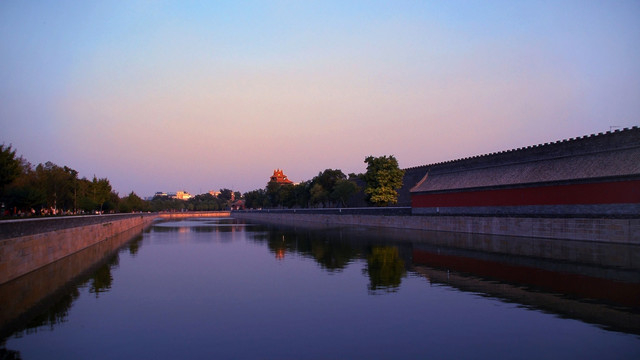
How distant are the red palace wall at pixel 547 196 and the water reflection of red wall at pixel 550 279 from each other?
11.9 m

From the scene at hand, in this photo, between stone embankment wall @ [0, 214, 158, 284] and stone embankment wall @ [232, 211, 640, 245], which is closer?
stone embankment wall @ [0, 214, 158, 284]

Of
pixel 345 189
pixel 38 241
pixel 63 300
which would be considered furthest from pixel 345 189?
pixel 63 300

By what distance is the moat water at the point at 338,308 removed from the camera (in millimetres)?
10164

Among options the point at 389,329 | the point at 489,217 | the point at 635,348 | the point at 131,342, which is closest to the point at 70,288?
the point at 131,342

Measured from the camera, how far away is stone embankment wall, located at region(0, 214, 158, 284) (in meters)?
17.5

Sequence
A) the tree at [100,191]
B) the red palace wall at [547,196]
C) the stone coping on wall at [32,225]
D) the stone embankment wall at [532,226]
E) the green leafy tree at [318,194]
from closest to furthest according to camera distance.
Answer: the stone coping on wall at [32,225] → the stone embankment wall at [532,226] → the red palace wall at [547,196] → the tree at [100,191] → the green leafy tree at [318,194]

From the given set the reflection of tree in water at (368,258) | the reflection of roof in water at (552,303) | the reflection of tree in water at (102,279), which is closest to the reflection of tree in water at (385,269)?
the reflection of tree in water at (368,258)

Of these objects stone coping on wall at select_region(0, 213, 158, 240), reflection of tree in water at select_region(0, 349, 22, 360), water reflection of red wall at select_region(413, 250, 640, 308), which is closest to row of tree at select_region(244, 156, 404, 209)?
water reflection of red wall at select_region(413, 250, 640, 308)

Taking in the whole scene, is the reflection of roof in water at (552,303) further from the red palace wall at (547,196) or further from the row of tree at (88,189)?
the row of tree at (88,189)

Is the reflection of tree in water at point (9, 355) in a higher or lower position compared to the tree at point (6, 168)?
lower

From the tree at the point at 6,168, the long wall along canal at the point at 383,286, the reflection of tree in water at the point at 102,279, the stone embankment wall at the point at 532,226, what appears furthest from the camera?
the tree at the point at 6,168

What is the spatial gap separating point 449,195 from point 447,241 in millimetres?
12598

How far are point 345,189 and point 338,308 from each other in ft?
208

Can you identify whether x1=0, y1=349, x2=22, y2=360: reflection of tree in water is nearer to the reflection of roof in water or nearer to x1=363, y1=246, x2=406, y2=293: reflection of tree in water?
x1=363, y1=246, x2=406, y2=293: reflection of tree in water
